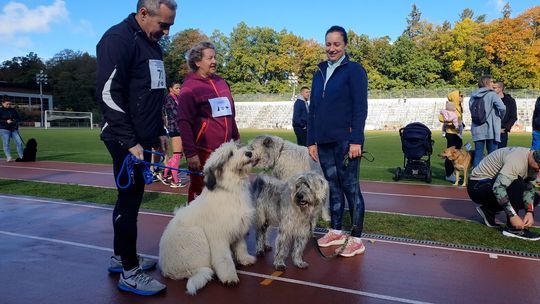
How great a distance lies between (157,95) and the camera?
13.0 feet

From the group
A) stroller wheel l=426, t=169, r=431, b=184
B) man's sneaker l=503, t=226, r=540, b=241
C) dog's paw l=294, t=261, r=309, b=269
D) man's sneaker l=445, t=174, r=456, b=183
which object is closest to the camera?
dog's paw l=294, t=261, r=309, b=269

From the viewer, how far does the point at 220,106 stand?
4973mm

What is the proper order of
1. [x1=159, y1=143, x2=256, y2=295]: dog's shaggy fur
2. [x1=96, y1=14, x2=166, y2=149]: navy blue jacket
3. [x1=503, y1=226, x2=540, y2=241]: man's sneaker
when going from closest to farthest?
[x1=96, y1=14, x2=166, y2=149]: navy blue jacket → [x1=159, y1=143, x2=256, y2=295]: dog's shaggy fur → [x1=503, y1=226, x2=540, y2=241]: man's sneaker

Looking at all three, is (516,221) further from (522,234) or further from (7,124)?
(7,124)

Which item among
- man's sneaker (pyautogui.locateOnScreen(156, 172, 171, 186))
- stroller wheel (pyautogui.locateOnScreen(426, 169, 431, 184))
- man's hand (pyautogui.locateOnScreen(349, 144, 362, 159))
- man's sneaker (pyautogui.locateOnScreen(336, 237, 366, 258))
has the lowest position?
man's sneaker (pyautogui.locateOnScreen(156, 172, 171, 186))

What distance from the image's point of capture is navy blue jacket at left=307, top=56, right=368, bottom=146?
196 inches

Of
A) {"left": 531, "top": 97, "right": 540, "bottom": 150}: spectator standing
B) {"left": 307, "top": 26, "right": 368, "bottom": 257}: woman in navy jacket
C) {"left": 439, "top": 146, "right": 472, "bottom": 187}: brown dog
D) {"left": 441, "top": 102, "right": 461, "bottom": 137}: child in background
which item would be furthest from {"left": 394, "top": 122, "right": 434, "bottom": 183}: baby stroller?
{"left": 307, "top": 26, "right": 368, "bottom": 257}: woman in navy jacket

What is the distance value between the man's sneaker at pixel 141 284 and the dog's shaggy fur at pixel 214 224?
0.29 meters

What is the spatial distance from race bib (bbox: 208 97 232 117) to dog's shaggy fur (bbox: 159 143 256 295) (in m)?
0.86

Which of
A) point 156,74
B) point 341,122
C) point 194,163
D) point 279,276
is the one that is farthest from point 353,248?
point 156,74

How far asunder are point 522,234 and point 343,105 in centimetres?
329

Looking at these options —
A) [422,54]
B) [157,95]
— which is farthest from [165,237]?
[422,54]

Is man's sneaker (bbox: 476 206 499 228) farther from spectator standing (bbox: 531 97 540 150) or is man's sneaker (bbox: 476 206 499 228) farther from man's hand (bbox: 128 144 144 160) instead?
man's hand (bbox: 128 144 144 160)

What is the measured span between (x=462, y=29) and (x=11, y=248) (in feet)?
249
